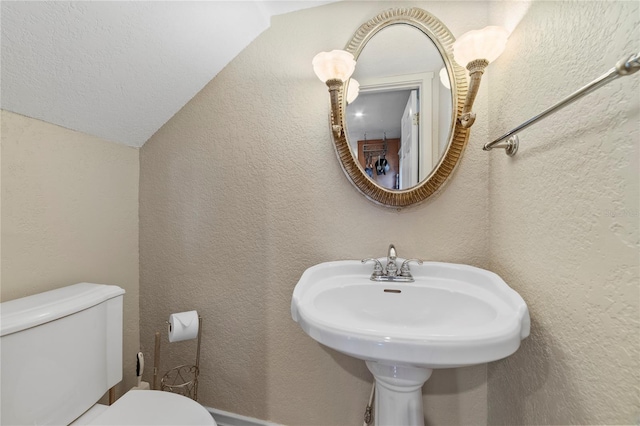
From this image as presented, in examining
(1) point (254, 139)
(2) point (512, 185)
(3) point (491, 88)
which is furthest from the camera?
(1) point (254, 139)

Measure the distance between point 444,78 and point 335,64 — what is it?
42 cm

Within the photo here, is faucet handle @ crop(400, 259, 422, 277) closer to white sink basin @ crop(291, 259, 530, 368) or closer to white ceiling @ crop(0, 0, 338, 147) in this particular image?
white sink basin @ crop(291, 259, 530, 368)

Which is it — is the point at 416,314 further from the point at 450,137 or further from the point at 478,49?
the point at 478,49

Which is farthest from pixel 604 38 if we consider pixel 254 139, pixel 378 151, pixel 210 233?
pixel 210 233

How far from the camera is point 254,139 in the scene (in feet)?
3.76

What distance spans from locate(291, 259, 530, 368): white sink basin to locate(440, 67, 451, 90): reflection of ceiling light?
673 mm

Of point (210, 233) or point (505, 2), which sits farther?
point (210, 233)

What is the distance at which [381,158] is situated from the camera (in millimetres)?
1019

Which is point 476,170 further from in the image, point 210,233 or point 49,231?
point 49,231

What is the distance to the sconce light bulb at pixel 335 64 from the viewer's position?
3.05ft

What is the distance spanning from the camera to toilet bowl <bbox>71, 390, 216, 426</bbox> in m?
0.78

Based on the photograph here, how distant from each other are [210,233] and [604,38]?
1.34 meters

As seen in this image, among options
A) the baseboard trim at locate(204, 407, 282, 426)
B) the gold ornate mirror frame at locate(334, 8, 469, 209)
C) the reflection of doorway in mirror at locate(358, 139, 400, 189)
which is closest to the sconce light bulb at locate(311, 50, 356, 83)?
the gold ornate mirror frame at locate(334, 8, 469, 209)

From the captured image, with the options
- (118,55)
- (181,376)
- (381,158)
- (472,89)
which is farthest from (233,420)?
(472,89)
